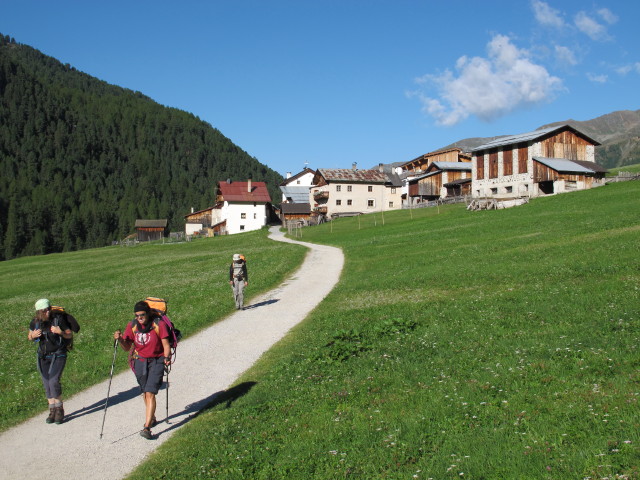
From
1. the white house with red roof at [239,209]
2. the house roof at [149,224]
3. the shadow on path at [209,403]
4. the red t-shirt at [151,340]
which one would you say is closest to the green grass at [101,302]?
the shadow on path at [209,403]

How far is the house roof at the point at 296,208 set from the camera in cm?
10731

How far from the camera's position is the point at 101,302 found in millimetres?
27906

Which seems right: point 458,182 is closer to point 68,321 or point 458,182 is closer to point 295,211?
point 295,211

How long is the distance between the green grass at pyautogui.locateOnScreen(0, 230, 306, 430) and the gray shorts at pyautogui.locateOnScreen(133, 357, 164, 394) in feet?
11.8

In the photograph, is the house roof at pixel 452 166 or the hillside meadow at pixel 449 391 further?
the house roof at pixel 452 166

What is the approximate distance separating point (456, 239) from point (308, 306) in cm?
1780

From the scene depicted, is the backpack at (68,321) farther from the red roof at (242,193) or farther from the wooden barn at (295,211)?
the red roof at (242,193)

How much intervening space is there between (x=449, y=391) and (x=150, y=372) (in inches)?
222

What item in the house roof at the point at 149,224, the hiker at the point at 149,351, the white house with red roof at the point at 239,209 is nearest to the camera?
the hiker at the point at 149,351

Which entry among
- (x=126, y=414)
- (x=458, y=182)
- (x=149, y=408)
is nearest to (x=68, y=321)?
(x=126, y=414)

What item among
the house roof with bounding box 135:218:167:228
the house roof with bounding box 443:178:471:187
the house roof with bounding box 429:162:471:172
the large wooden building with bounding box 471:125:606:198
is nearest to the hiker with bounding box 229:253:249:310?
the large wooden building with bounding box 471:125:606:198

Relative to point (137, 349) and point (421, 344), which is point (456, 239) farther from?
point (137, 349)

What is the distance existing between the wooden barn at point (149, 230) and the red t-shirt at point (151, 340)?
130142 millimetres

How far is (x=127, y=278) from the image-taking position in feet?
134
